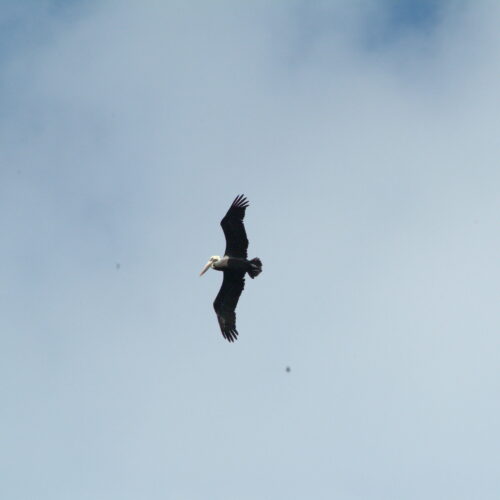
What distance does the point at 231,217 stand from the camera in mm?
48344

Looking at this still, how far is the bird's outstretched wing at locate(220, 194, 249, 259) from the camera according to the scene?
158ft

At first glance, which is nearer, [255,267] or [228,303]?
[255,267]

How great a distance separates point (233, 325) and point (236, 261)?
262cm

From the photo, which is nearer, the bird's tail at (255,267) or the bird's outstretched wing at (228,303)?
the bird's tail at (255,267)

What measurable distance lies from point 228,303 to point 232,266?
1.71 meters

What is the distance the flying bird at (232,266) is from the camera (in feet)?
159

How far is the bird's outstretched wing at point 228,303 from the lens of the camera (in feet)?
163

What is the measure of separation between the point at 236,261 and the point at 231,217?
1621mm

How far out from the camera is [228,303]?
50.1m

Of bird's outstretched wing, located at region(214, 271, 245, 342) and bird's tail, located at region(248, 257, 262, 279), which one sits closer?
bird's tail, located at region(248, 257, 262, 279)

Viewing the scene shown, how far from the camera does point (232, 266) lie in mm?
49000

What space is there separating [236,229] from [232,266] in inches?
55.1

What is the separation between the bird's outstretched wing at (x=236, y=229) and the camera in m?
48.3

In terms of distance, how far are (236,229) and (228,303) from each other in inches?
121
